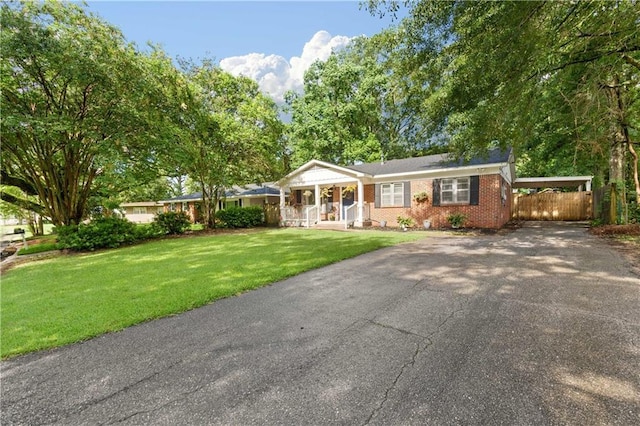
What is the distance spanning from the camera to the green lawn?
348cm

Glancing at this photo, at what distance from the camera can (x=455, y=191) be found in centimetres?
1311

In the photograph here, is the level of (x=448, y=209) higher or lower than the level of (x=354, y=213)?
higher

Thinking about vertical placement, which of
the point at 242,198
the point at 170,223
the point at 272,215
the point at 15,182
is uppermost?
the point at 15,182

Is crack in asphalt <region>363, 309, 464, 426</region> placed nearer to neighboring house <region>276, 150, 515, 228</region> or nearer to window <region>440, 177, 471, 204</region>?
neighboring house <region>276, 150, 515, 228</region>

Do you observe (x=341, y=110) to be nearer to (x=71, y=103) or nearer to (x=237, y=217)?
(x=237, y=217)

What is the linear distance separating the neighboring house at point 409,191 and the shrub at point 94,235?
9.03 meters

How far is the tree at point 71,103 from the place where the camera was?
341 inches

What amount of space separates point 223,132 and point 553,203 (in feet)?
69.1

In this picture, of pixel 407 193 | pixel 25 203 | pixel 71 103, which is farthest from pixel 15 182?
pixel 407 193

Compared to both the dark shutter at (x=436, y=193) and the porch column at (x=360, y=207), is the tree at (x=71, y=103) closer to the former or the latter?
the porch column at (x=360, y=207)

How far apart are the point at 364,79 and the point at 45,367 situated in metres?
24.6

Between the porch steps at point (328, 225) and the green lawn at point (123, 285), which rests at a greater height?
the porch steps at point (328, 225)

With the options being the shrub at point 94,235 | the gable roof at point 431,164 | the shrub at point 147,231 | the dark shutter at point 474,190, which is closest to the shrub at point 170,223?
the shrub at point 147,231

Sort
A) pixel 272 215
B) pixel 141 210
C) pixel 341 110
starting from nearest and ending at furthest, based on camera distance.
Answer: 1. pixel 272 215
2. pixel 341 110
3. pixel 141 210
